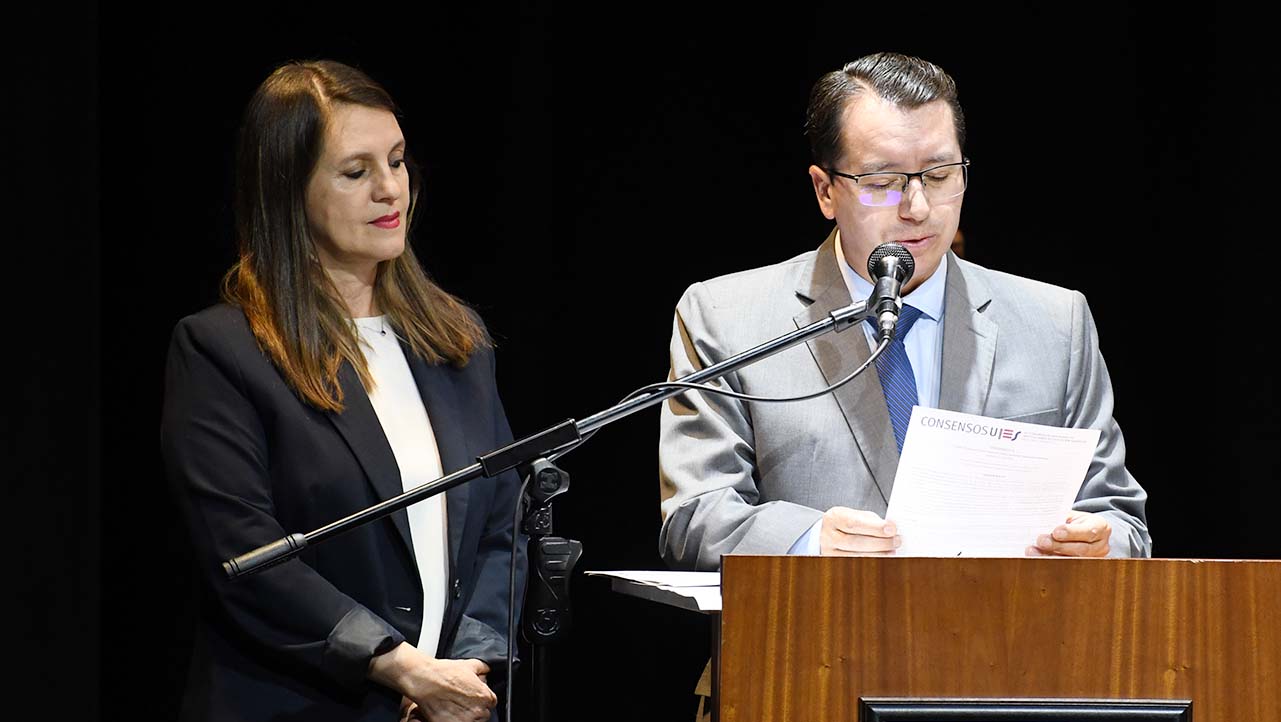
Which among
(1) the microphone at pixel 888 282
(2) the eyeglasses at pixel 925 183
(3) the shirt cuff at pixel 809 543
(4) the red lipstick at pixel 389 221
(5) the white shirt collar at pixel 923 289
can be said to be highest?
(2) the eyeglasses at pixel 925 183

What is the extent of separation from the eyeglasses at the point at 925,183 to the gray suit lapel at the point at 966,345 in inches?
7.2

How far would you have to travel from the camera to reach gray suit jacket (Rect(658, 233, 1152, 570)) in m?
2.09

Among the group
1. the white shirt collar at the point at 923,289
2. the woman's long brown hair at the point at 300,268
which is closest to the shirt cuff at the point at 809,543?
the white shirt collar at the point at 923,289

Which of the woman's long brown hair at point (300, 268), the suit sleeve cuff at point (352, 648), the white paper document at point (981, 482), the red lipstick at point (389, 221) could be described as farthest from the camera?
the red lipstick at point (389, 221)

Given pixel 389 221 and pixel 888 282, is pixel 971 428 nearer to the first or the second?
pixel 888 282

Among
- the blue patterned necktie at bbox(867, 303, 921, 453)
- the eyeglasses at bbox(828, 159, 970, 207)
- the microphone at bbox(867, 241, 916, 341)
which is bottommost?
the blue patterned necktie at bbox(867, 303, 921, 453)

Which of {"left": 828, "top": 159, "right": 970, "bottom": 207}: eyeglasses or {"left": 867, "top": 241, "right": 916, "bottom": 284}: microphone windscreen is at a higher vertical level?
{"left": 828, "top": 159, "right": 970, "bottom": 207}: eyeglasses

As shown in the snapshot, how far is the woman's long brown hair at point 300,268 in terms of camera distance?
2.25 meters

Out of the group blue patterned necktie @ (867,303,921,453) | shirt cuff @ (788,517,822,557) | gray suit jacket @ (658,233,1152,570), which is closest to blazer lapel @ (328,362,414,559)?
gray suit jacket @ (658,233,1152,570)

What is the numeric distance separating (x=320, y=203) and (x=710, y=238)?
4.64 ft

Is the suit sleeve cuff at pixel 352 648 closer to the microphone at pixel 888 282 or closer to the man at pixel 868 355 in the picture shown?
the man at pixel 868 355

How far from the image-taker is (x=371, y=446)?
220cm

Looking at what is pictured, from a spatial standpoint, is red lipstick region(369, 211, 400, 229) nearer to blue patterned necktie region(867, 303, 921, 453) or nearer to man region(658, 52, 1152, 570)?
man region(658, 52, 1152, 570)

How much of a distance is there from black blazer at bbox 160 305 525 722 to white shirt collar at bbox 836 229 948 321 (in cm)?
70
